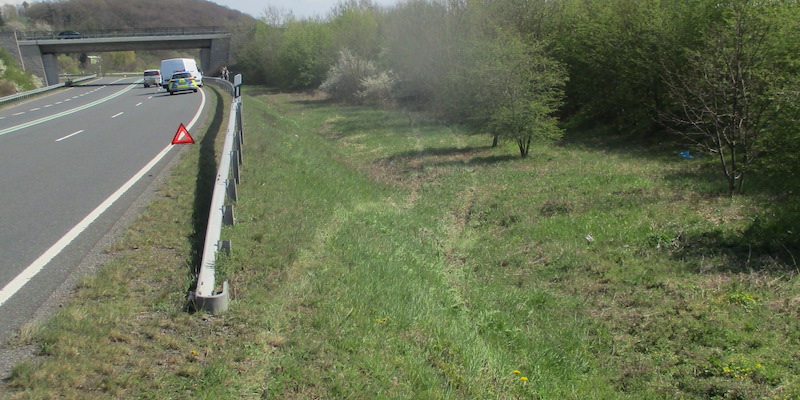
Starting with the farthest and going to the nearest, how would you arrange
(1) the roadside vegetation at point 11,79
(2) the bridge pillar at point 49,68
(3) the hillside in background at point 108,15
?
(3) the hillside in background at point 108,15 < (2) the bridge pillar at point 49,68 < (1) the roadside vegetation at point 11,79

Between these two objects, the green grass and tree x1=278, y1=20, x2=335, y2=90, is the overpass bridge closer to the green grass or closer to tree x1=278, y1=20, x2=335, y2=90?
tree x1=278, y1=20, x2=335, y2=90

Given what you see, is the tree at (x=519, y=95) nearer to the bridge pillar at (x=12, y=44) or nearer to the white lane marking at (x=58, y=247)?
the white lane marking at (x=58, y=247)

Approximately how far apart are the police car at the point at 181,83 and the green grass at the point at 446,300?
31075 mm

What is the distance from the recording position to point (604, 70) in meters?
23.0

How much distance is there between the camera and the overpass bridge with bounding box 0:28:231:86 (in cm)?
7256

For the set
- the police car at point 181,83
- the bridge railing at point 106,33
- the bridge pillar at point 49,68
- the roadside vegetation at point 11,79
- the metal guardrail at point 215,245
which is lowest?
the bridge pillar at point 49,68

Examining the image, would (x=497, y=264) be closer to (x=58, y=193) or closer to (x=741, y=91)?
(x=741, y=91)

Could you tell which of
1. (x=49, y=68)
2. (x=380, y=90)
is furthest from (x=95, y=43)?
(x=380, y=90)

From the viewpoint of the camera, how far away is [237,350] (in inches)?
173

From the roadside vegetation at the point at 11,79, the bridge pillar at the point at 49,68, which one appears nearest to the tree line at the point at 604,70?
the roadside vegetation at the point at 11,79

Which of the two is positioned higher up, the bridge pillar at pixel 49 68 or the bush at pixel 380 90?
the bush at pixel 380 90

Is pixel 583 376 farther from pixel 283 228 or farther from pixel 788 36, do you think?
pixel 788 36

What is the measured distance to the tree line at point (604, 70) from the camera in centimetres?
1178

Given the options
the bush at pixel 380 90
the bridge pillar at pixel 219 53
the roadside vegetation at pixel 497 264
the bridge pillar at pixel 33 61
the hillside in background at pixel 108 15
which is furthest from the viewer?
the hillside in background at pixel 108 15
